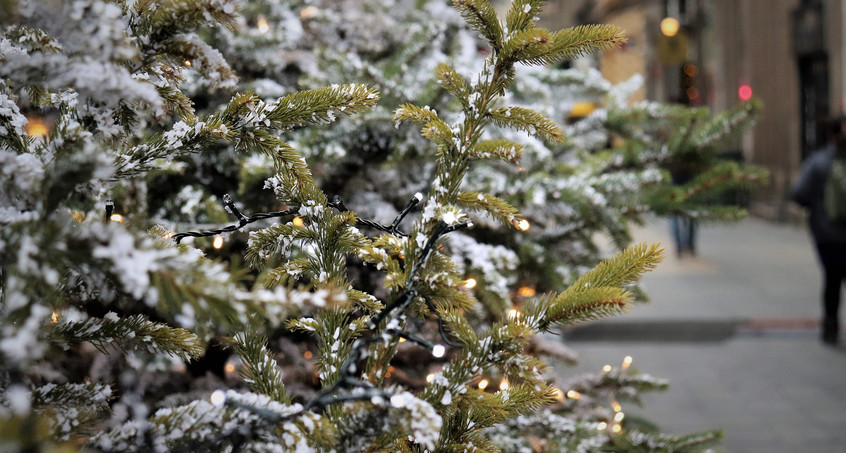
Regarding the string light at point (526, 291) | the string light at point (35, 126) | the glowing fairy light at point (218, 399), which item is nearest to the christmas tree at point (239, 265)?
the glowing fairy light at point (218, 399)

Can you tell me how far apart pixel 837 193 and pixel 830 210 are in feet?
0.49

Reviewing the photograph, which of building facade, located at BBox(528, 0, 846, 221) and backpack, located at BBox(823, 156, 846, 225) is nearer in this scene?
backpack, located at BBox(823, 156, 846, 225)

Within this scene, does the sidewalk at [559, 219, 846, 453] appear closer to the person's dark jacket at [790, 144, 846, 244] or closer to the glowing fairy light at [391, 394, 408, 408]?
the person's dark jacket at [790, 144, 846, 244]

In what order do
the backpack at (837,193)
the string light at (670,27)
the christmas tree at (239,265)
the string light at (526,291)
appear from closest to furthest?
→ the christmas tree at (239,265)
the string light at (526,291)
the backpack at (837,193)
the string light at (670,27)

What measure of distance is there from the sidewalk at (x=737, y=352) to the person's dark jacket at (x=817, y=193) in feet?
3.34

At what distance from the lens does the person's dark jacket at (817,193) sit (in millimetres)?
6398

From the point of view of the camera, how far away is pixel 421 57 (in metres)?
2.57

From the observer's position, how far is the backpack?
20.3ft

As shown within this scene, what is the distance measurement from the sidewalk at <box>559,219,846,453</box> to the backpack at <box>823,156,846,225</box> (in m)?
1.16

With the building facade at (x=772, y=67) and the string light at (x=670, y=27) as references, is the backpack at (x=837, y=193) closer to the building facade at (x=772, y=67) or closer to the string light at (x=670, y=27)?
the building facade at (x=772, y=67)

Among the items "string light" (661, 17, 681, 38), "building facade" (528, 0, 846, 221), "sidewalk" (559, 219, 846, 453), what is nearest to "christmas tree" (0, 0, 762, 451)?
"sidewalk" (559, 219, 846, 453)

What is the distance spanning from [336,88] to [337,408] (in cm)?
42

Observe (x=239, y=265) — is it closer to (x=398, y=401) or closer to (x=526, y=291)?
(x=398, y=401)

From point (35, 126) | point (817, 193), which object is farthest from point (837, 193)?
point (35, 126)
